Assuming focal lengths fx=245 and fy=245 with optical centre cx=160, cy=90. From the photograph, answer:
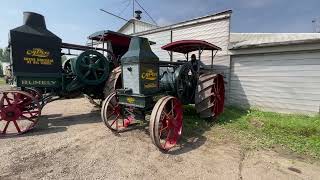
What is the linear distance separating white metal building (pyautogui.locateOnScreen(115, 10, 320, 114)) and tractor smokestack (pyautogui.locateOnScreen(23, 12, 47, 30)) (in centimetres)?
615

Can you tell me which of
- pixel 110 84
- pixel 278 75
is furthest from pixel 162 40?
pixel 278 75

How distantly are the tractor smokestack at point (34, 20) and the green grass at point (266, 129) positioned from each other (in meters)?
4.86

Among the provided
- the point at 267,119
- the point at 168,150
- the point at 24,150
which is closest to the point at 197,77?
the point at 267,119

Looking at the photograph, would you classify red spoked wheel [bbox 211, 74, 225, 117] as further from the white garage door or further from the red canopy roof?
the white garage door

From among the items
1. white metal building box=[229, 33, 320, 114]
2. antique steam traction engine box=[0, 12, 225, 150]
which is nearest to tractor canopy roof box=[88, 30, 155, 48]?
antique steam traction engine box=[0, 12, 225, 150]

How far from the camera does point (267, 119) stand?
23.6ft

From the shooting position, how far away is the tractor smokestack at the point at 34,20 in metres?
6.53

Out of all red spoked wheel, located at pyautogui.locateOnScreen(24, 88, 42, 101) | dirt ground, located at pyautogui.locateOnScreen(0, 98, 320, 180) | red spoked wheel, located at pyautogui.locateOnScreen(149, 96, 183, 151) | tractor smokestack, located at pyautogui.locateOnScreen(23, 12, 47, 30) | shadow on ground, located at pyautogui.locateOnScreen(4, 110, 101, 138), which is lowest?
dirt ground, located at pyautogui.locateOnScreen(0, 98, 320, 180)

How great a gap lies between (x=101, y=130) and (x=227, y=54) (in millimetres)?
5666

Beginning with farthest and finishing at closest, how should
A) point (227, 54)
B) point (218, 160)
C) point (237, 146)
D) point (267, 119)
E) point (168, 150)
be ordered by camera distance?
point (227, 54), point (267, 119), point (237, 146), point (168, 150), point (218, 160)

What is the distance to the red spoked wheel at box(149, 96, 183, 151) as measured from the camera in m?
4.61

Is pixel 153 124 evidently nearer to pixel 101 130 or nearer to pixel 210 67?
pixel 101 130

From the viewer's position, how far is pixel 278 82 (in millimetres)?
8180

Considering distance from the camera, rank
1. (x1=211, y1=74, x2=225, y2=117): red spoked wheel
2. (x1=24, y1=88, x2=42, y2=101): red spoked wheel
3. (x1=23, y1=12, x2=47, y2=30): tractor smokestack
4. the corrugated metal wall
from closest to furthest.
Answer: (x1=23, y1=12, x2=47, y2=30): tractor smokestack, (x1=24, y1=88, x2=42, y2=101): red spoked wheel, (x1=211, y1=74, x2=225, y2=117): red spoked wheel, the corrugated metal wall
